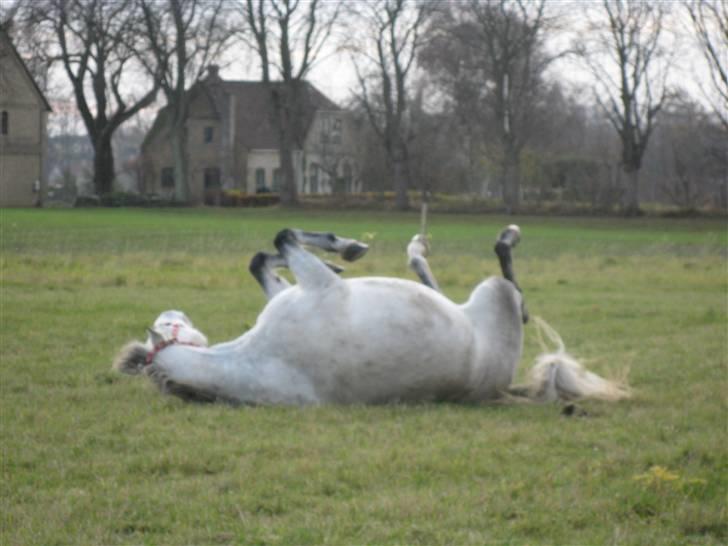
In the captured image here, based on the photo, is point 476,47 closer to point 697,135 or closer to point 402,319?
point 697,135

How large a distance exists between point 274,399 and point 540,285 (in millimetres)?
12472

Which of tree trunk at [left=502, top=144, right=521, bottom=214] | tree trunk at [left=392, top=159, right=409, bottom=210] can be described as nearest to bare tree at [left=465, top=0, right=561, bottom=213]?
tree trunk at [left=502, top=144, right=521, bottom=214]

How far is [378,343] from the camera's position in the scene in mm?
7742

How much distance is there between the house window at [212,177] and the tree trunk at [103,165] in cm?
6300

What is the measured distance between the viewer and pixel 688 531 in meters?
5.37

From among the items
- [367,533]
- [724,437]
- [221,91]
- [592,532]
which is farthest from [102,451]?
[221,91]

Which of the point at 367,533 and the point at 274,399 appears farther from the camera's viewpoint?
the point at 274,399

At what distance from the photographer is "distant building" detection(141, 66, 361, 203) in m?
81.9

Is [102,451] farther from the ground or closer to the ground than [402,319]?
closer to the ground

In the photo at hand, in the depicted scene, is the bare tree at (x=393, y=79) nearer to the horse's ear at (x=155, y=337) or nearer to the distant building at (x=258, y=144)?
the distant building at (x=258, y=144)

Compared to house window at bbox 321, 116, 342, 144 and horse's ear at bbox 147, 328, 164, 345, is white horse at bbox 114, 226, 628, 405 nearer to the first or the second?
horse's ear at bbox 147, 328, 164, 345

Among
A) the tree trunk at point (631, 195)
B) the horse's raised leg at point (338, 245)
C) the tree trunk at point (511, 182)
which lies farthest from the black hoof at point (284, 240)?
the tree trunk at point (511, 182)

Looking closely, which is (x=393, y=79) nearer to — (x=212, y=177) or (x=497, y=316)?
(x=212, y=177)

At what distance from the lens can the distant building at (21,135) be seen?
12.1m
